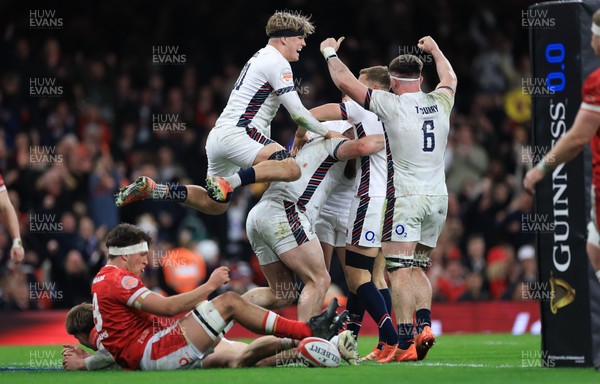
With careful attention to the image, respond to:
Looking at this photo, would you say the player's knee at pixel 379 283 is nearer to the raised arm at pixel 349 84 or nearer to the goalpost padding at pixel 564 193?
the raised arm at pixel 349 84

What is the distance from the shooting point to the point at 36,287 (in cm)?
1630

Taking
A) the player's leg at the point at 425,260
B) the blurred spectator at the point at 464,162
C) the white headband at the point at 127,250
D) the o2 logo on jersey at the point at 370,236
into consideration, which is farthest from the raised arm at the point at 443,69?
the blurred spectator at the point at 464,162

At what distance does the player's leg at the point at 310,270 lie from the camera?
1017 centimetres

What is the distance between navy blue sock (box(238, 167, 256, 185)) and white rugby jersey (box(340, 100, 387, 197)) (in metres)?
1.26

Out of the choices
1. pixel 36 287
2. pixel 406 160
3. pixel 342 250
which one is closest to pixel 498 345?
pixel 342 250

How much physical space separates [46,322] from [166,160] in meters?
3.86

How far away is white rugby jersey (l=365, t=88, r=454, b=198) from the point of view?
10375 mm

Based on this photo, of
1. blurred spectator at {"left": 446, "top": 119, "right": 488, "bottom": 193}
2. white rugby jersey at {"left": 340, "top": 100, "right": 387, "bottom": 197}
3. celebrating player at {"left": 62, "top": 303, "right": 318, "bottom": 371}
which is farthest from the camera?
blurred spectator at {"left": 446, "top": 119, "right": 488, "bottom": 193}

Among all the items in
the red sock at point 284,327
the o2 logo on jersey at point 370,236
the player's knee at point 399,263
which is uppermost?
the o2 logo on jersey at point 370,236

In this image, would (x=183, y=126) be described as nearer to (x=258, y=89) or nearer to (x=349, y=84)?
(x=258, y=89)

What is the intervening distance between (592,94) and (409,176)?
2541 millimetres

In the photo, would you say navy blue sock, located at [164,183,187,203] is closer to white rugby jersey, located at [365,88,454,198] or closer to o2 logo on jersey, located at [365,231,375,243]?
o2 logo on jersey, located at [365,231,375,243]

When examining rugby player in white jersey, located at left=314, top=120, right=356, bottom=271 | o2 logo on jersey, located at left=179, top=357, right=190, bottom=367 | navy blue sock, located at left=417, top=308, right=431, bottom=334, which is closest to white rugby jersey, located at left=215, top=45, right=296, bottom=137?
rugby player in white jersey, located at left=314, top=120, right=356, bottom=271

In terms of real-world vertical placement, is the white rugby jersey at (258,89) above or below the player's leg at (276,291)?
above
